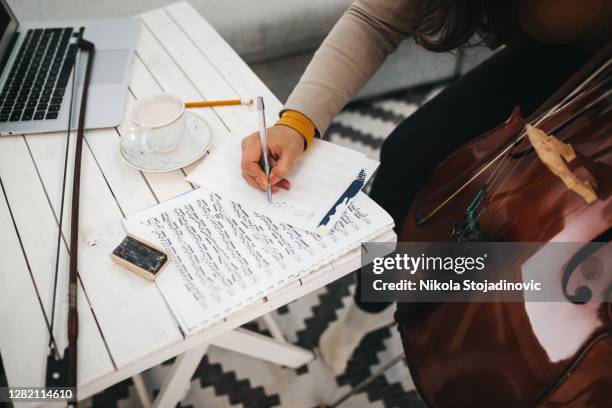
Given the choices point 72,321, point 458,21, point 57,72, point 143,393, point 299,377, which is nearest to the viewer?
point 72,321

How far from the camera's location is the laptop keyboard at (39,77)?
0.83 meters

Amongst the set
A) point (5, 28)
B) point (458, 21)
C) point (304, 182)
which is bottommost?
point (304, 182)

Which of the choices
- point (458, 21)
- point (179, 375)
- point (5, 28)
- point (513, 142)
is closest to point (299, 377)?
point (179, 375)

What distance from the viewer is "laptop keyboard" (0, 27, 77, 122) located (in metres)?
0.83

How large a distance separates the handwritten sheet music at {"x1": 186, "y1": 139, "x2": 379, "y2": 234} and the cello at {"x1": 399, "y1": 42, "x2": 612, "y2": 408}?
7.2 inches

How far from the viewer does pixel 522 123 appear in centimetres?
75

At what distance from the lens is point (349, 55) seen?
823 millimetres

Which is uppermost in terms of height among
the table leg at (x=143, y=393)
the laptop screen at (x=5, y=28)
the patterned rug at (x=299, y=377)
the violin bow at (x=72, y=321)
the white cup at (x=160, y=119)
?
the laptop screen at (x=5, y=28)

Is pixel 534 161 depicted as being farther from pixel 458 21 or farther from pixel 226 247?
pixel 226 247

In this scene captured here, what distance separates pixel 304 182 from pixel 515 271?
1.08 feet

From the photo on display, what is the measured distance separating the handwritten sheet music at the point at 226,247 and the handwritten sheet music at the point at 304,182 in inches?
0.5

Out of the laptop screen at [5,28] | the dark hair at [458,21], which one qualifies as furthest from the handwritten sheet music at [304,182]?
the laptop screen at [5,28]

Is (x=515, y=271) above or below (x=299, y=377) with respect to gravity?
above

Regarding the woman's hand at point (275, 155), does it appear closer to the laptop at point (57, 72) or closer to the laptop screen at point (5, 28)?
the laptop at point (57, 72)
